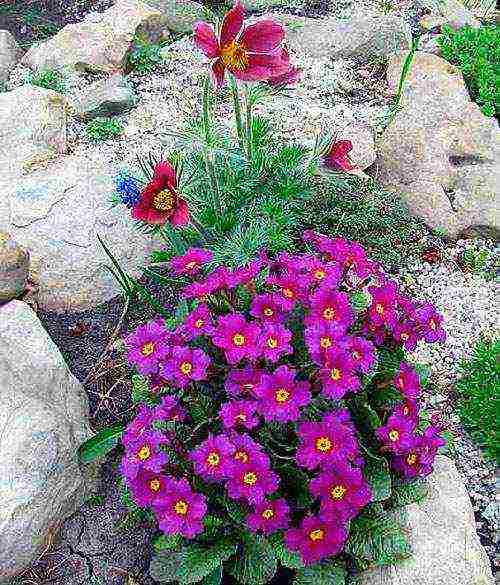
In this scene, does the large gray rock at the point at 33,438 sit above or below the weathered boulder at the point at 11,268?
below

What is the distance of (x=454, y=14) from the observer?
504cm

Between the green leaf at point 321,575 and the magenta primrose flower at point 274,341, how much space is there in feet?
2.22

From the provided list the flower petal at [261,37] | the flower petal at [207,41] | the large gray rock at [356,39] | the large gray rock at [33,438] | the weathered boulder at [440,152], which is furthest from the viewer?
the large gray rock at [356,39]

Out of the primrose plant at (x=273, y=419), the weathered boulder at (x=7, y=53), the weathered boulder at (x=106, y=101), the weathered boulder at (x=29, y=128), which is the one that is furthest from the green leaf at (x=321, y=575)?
the weathered boulder at (x=7, y=53)

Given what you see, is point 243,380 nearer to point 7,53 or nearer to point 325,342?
point 325,342

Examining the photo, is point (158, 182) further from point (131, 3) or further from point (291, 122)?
point (131, 3)

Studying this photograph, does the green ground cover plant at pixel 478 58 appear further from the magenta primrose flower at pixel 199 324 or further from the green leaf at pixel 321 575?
the green leaf at pixel 321 575

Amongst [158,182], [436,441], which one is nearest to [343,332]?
[436,441]

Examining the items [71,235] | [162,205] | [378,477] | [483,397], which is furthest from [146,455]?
[71,235]

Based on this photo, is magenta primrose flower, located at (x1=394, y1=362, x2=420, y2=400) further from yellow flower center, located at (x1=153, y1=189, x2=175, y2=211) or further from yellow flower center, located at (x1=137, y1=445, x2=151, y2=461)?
yellow flower center, located at (x1=153, y1=189, x2=175, y2=211)

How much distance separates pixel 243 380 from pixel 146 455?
0.35m

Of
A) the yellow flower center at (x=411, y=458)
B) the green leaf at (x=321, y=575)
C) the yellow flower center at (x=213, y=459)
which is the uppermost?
the yellow flower center at (x=213, y=459)

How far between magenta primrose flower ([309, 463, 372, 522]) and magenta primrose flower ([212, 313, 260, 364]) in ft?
1.32

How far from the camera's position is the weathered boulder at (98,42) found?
179 inches
